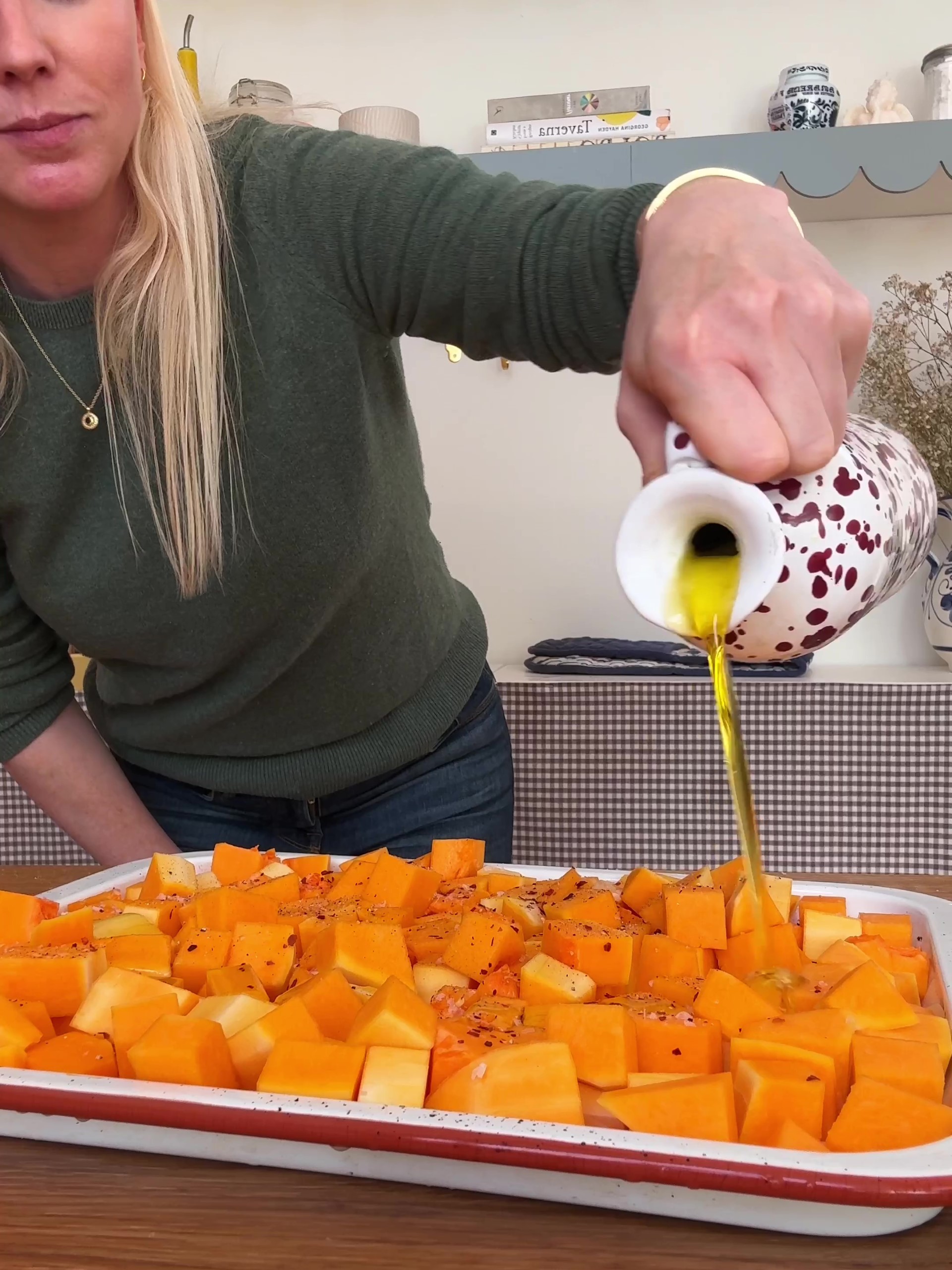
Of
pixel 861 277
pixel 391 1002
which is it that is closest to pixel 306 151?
pixel 391 1002

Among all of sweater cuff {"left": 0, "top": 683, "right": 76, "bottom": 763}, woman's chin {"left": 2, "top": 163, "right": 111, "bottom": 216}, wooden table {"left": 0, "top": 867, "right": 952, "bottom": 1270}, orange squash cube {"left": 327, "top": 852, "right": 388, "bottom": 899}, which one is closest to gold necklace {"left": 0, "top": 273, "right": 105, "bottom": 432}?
woman's chin {"left": 2, "top": 163, "right": 111, "bottom": 216}

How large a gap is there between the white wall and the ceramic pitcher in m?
2.00

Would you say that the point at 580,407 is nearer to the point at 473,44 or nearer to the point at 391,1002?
the point at 473,44

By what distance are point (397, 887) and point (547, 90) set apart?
214 centimetres

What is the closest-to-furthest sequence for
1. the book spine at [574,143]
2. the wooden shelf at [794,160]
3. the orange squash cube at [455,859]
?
the orange squash cube at [455,859], the wooden shelf at [794,160], the book spine at [574,143]

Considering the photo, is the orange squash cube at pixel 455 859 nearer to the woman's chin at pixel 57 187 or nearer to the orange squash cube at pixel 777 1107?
the orange squash cube at pixel 777 1107

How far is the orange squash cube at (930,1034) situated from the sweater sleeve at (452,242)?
0.50 m

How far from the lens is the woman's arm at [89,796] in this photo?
51.5 inches

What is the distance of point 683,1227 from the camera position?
0.53 metres

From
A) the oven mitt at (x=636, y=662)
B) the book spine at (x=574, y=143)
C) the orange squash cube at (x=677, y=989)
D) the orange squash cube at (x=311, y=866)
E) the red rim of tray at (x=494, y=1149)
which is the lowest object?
the oven mitt at (x=636, y=662)

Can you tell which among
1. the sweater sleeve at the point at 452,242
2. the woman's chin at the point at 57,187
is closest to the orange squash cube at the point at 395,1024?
the sweater sleeve at the point at 452,242

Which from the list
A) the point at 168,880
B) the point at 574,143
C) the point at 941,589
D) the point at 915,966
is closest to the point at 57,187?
the point at 168,880

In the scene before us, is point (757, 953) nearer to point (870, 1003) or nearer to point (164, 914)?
point (870, 1003)

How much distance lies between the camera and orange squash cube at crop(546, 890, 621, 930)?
34.0 inches
